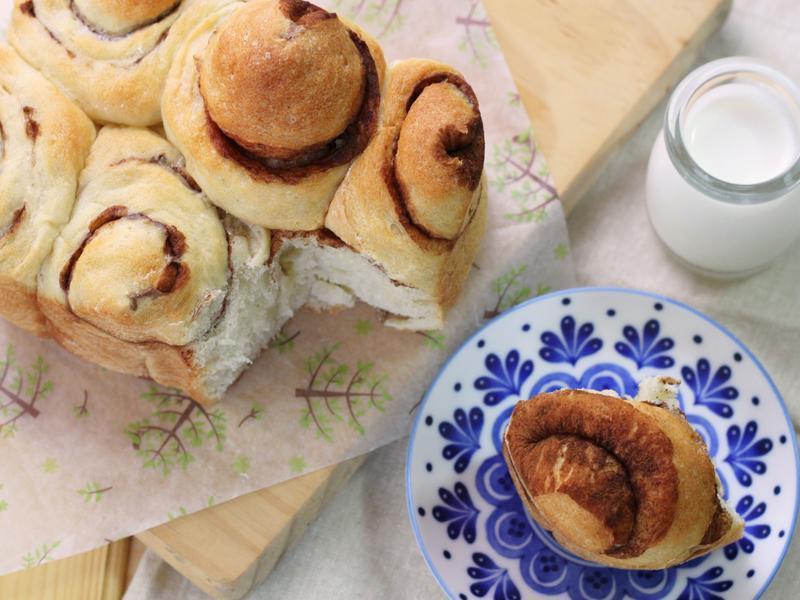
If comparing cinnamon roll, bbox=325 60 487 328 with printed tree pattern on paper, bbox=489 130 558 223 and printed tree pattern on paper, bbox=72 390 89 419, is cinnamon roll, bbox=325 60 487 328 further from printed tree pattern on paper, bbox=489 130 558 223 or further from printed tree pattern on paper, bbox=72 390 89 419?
printed tree pattern on paper, bbox=72 390 89 419

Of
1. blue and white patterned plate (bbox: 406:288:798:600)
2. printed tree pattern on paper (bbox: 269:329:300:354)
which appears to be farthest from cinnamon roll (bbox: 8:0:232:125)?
blue and white patterned plate (bbox: 406:288:798:600)

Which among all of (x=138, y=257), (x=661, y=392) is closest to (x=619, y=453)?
(x=661, y=392)

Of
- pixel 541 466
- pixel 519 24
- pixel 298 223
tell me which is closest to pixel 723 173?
pixel 519 24

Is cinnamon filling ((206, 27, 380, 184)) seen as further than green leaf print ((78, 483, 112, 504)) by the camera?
No

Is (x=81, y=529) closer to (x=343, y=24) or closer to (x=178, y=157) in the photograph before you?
(x=178, y=157)

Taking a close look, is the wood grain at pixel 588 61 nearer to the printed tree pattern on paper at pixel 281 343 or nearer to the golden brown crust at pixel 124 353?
the printed tree pattern on paper at pixel 281 343

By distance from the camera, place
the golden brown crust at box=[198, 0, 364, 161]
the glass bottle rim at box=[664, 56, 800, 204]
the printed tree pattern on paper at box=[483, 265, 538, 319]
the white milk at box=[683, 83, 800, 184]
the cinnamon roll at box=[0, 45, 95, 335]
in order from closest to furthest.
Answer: the golden brown crust at box=[198, 0, 364, 161] < the cinnamon roll at box=[0, 45, 95, 335] < the glass bottle rim at box=[664, 56, 800, 204] < the white milk at box=[683, 83, 800, 184] < the printed tree pattern on paper at box=[483, 265, 538, 319]

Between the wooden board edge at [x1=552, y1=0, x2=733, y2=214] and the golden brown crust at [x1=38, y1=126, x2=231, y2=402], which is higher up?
the wooden board edge at [x1=552, y1=0, x2=733, y2=214]

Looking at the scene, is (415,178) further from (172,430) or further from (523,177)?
(172,430)

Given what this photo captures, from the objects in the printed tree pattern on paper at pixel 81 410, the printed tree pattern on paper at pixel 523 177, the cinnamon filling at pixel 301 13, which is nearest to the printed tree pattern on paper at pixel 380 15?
the printed tree pattern on paper at pixel 523 177
